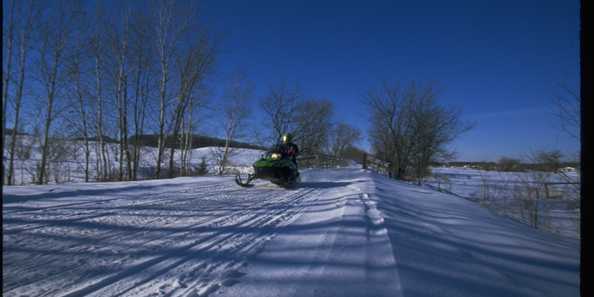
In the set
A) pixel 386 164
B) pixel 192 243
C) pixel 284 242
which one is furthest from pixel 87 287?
pixel 386 164

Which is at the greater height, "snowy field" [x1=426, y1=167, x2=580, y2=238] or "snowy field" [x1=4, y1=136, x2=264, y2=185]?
"snowy field" [x1=4, y1=136, x2=264, y2=185]

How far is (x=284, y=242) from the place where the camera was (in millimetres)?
2896

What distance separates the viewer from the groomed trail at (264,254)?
208 centimetres

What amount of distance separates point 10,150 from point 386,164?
58.5 feet

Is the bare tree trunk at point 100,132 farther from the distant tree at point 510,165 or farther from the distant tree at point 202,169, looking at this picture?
the distant tree at point 510,165

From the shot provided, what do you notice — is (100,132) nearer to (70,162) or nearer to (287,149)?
(70,162)

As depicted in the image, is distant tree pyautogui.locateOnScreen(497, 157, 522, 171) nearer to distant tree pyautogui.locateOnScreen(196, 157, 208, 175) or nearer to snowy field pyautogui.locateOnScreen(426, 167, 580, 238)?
snowy field pyautogui.locateOnScreen(426, 167, 580, 238)

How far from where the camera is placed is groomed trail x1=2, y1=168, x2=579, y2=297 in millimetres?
2076

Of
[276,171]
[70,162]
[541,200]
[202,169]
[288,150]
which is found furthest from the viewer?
[202,169]

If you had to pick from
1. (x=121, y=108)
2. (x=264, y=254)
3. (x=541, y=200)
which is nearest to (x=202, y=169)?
(x=121, y=108)

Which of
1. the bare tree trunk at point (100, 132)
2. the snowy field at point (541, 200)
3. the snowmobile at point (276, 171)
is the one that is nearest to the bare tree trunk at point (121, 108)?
the bare tree trunk at point (100, 132)

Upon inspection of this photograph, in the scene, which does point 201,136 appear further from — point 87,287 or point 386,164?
point 87,287

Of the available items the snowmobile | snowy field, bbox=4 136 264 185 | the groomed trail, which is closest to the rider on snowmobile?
the snowmobile

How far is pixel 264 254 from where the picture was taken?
103 inches
